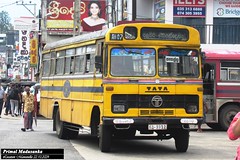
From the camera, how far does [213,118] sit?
21.6 meters

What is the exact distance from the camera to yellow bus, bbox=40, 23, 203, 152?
13531mm

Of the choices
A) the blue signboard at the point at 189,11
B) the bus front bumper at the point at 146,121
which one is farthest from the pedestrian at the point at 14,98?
the bus front bumper at the point at 146,121

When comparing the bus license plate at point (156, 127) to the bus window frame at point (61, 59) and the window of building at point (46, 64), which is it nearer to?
the bus window frame at point (61, 59)

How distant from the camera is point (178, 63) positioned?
14.2 m

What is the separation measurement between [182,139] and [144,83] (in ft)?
6.48

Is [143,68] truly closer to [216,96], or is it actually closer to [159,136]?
[159,136]

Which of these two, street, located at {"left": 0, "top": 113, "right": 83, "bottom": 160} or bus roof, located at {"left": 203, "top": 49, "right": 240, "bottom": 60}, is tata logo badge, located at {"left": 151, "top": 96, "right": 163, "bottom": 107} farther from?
bus roof, located at {"left": 203, "top": 49, "right": 240, "bottom": 60}

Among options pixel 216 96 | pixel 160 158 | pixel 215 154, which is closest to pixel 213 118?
pixel 216 96

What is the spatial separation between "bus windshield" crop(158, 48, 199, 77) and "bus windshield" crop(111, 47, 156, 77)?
233 mm

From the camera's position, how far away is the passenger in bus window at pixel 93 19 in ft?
193

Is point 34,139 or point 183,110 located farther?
point 34,139

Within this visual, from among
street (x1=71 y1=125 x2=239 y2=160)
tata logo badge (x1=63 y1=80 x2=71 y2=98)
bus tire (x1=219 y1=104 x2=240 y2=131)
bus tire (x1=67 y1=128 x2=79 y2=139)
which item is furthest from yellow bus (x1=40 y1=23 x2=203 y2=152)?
bus tire (x1=219 y1=104 x2=240 y2=131)

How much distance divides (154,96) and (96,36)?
88.4 inches

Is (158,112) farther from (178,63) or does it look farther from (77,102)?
(77,102)
